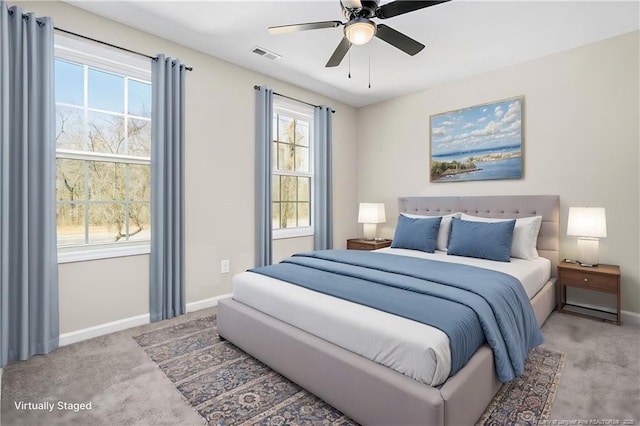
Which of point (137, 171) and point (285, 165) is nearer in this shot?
point (137, 171)

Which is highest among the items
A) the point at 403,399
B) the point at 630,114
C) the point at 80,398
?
the point at 630,114

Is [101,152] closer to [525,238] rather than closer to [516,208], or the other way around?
[525,238]

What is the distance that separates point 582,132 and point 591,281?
1444mm

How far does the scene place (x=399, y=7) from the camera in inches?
78.4

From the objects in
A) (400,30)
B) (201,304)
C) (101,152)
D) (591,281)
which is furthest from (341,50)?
(591,281)

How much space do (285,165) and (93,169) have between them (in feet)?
7.17

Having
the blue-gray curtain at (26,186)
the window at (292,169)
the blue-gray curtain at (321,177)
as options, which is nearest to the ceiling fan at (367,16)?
the blue-gray curtain at (26,186)

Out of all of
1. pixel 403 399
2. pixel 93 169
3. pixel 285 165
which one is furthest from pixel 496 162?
pixel 93 169

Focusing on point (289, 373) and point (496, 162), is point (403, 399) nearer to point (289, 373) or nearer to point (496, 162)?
point (289, 373)

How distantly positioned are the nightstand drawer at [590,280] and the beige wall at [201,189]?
9.87ft

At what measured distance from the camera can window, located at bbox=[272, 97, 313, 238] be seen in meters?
4.32

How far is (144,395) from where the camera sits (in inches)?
75.5

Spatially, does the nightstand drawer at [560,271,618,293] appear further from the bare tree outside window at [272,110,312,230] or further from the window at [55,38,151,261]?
the window at [55,38,151,261]

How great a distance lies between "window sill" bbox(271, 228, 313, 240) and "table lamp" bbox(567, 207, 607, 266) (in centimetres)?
293
